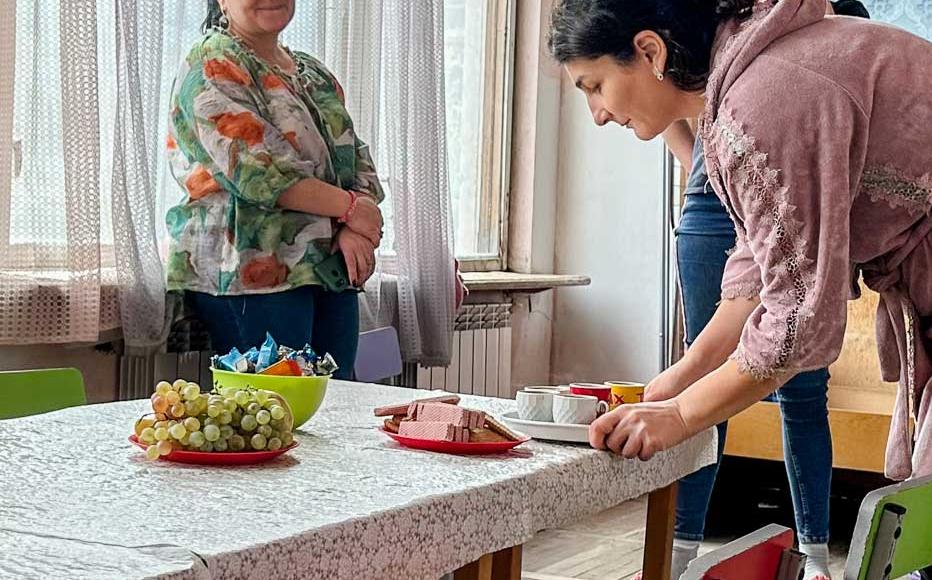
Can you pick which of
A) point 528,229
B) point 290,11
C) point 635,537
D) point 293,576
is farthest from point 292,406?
point 528,229

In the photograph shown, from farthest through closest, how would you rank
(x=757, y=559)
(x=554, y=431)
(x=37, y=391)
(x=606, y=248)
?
(x=606, y=248) < (x=37, y=391) < (x=554, y=431) < (x=757, y=559)

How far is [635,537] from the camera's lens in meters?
3.89

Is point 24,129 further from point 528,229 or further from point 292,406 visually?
point 528,229

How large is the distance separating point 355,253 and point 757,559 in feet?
5.70

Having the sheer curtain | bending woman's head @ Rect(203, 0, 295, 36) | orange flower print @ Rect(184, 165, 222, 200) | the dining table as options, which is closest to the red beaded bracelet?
orange flower print @ Rect(184, 165, 222, 200)

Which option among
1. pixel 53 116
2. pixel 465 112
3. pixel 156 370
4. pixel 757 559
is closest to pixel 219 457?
pixel 757 559

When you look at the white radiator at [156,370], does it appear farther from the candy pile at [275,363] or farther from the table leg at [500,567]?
the table leg at [500,567]

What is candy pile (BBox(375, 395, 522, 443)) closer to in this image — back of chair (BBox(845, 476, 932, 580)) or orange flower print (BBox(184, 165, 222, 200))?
back of chair (BBox(845, 476, 932, 580))

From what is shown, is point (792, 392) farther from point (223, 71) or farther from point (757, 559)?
point (757, 559)

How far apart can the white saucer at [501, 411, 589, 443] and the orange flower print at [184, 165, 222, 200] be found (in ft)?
4.11

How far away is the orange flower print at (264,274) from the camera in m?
2.67

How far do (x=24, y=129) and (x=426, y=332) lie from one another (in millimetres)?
1396

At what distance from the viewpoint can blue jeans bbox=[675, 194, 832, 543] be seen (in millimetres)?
2773

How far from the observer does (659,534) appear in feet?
5.97
